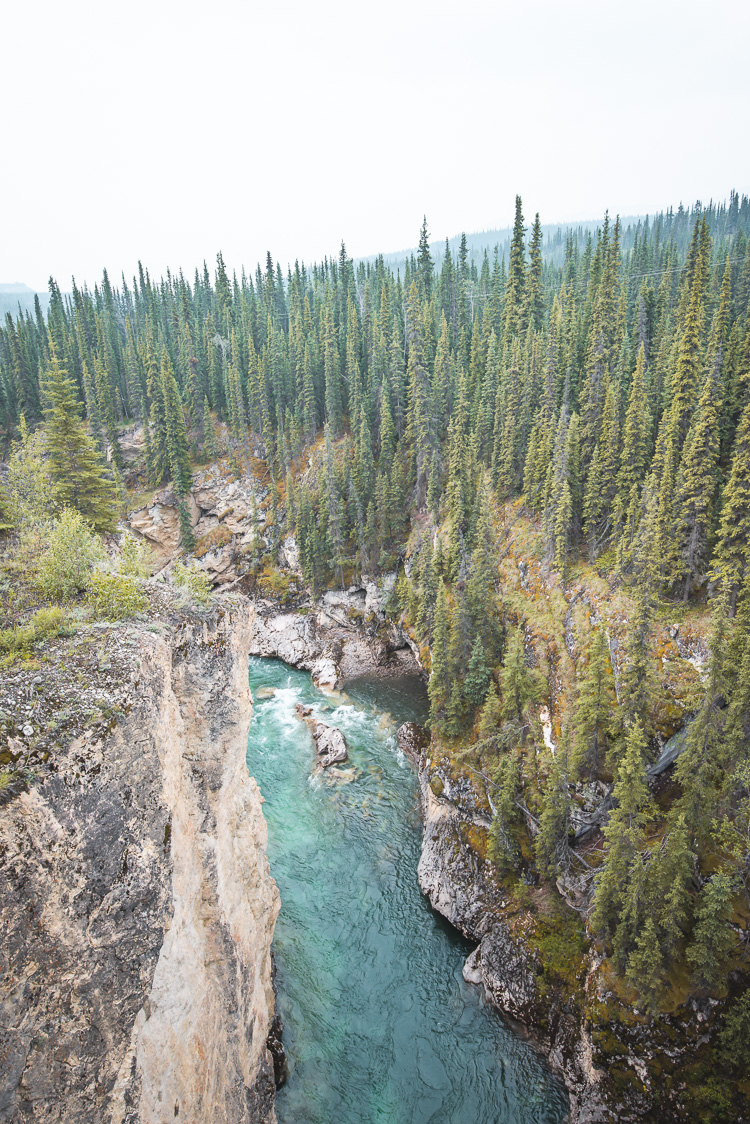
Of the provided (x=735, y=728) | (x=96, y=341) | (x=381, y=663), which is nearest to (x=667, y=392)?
(x=735, y=728)

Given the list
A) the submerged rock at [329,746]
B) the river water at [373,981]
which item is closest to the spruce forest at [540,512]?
the river water at [373,981]

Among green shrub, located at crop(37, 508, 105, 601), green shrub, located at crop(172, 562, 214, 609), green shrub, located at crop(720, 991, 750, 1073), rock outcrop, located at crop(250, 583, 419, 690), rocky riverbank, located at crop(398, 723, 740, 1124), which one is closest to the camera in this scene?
green shrub, located at crop(37, 508, 105, 601)

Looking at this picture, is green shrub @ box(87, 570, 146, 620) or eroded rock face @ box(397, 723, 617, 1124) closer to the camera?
green shrub @ box(87, 570, 146, 620)

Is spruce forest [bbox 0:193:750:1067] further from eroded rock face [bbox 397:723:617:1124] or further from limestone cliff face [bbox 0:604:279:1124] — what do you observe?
limestone cliff face [bbox 0:604:279:1124]

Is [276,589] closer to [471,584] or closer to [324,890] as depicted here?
[471,584]

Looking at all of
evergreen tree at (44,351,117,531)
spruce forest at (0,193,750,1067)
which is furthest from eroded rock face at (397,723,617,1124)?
evergreen tree at (44,351,117,531)

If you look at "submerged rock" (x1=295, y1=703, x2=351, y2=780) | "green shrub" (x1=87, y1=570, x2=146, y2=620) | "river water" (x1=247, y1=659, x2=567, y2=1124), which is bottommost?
"submerged rock" (x1=295, y1=703, x2=351, y2=780)
